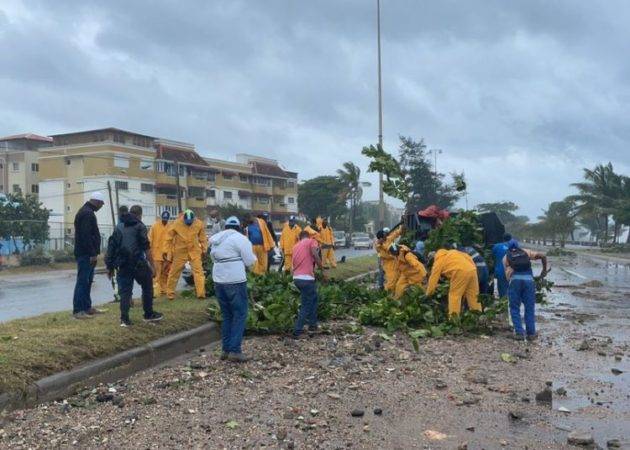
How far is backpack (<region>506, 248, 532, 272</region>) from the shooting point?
9133 mm

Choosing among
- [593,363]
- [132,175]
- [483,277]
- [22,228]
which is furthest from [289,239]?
[132,175]

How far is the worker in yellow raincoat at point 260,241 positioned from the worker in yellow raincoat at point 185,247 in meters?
2.94

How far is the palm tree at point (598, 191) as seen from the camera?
49594mm

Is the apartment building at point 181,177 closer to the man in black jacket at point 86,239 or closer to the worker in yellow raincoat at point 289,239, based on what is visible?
the worker in yellow raincoat at point 289,239

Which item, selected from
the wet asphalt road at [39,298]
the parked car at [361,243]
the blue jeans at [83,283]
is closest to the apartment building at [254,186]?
the parked car at [361,243]

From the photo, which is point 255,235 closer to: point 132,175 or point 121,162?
point 121,162

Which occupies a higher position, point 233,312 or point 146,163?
point 146,163

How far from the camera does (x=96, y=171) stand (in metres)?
58.7

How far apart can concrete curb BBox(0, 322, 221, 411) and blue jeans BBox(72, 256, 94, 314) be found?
150 centimetres

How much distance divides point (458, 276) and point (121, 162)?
2158 inches

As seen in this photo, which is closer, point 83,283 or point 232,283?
point 232,283

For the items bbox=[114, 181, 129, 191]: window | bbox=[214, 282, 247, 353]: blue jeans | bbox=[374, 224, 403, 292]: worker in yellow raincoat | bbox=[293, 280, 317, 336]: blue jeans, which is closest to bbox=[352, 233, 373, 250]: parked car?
bbox=[114, 181, 129, 191]: window

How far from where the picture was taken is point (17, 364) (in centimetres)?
566

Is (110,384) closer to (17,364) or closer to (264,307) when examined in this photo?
(17,364)
